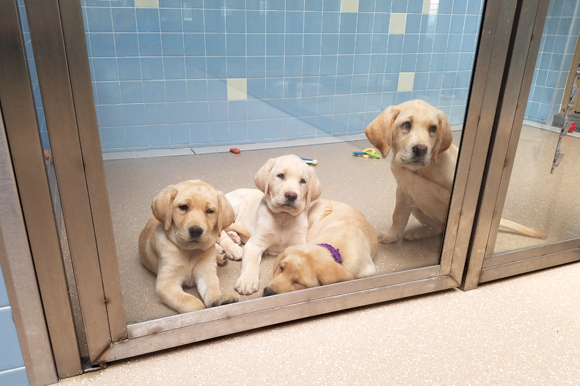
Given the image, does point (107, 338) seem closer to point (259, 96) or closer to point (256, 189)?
point (256, 189)

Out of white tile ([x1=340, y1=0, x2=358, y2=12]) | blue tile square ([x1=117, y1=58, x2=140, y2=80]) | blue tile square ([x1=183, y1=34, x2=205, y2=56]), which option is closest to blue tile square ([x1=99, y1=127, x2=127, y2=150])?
blue tile square ([x1=117, y1=58, x2=140, y2=80])

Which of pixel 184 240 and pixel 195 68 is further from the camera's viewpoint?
pixel 184 240

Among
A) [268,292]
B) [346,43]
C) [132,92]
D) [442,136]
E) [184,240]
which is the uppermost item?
[346,43]

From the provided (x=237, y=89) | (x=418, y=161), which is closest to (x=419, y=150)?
(x=418, y=161)

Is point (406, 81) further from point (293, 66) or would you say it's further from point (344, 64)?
point (293, 66)

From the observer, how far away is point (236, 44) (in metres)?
0.90

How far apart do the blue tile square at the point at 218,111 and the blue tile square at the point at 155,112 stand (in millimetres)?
99

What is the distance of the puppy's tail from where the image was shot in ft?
4.52

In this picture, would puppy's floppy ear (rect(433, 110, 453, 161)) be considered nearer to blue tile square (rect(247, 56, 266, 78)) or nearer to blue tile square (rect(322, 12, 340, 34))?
blue tile square (rect(322, 12, 340, 34))

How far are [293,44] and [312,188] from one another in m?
0.36

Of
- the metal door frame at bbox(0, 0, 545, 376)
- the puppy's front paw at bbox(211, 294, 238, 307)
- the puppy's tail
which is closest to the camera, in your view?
the metal door frame at bbox(0, 0, 545, 376)

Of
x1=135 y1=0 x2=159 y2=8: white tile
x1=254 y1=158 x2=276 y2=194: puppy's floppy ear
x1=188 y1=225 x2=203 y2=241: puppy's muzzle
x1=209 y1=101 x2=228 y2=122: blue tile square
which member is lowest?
x1=188 y1=225 x2=203 y2=241: puppy's muzzle

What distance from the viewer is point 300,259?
113 centimetres

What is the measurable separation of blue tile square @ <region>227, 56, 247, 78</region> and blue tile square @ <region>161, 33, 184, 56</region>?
10 centimetres
